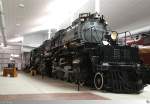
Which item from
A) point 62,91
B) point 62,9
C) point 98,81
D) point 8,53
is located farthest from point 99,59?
point 8,53

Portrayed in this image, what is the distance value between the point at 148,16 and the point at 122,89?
7.71 metres

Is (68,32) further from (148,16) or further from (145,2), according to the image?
(148,16)

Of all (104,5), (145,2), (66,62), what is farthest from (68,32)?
(145,2)

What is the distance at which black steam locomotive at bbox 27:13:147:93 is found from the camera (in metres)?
7.72

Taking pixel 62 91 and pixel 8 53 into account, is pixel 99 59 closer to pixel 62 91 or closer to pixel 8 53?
pixel 62 91

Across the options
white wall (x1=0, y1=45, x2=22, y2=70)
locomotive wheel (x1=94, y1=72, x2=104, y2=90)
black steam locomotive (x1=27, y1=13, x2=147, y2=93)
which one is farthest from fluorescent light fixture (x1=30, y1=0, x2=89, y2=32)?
white wall (x1=0, y1=45, x2=22, y2=70)

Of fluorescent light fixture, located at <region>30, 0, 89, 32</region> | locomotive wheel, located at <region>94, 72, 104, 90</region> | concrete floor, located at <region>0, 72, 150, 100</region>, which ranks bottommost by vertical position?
concrete floor, located at <region>0, 72, 150, 100</region>

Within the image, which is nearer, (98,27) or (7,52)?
(98,27)

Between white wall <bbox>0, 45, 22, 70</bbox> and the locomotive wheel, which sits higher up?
white wall <bbox>0, 45, 22, 70</bbox>

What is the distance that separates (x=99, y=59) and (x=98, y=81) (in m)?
0.78

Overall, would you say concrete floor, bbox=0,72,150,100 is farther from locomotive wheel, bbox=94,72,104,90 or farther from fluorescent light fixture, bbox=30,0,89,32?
fluorescent light fixture, bbox=30,0,89,32

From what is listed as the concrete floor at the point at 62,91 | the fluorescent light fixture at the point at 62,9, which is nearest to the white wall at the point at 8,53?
the fluorescent light fixture at the point at 62,9

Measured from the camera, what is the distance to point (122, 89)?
7.62 metres

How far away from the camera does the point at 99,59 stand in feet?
27.3
